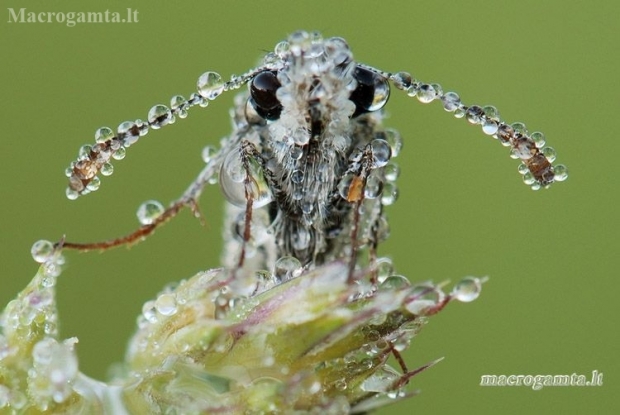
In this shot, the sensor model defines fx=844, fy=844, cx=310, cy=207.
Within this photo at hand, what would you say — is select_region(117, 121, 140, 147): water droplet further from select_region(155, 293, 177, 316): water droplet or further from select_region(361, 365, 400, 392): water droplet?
select_region(361, 365, 400, 392): water droplet

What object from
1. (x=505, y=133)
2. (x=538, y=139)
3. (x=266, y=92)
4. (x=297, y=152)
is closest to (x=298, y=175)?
(x=297, y=152)

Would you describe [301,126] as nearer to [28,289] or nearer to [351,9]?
[28,289]

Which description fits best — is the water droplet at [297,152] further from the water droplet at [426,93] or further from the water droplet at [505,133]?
the water droplet at [505,133]

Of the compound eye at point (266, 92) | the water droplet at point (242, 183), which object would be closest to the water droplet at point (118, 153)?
the water droplet at point (242, 183)

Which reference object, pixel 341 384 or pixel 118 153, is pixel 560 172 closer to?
pixel 341 384

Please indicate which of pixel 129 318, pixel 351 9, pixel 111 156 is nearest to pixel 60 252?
pixel 111 156
